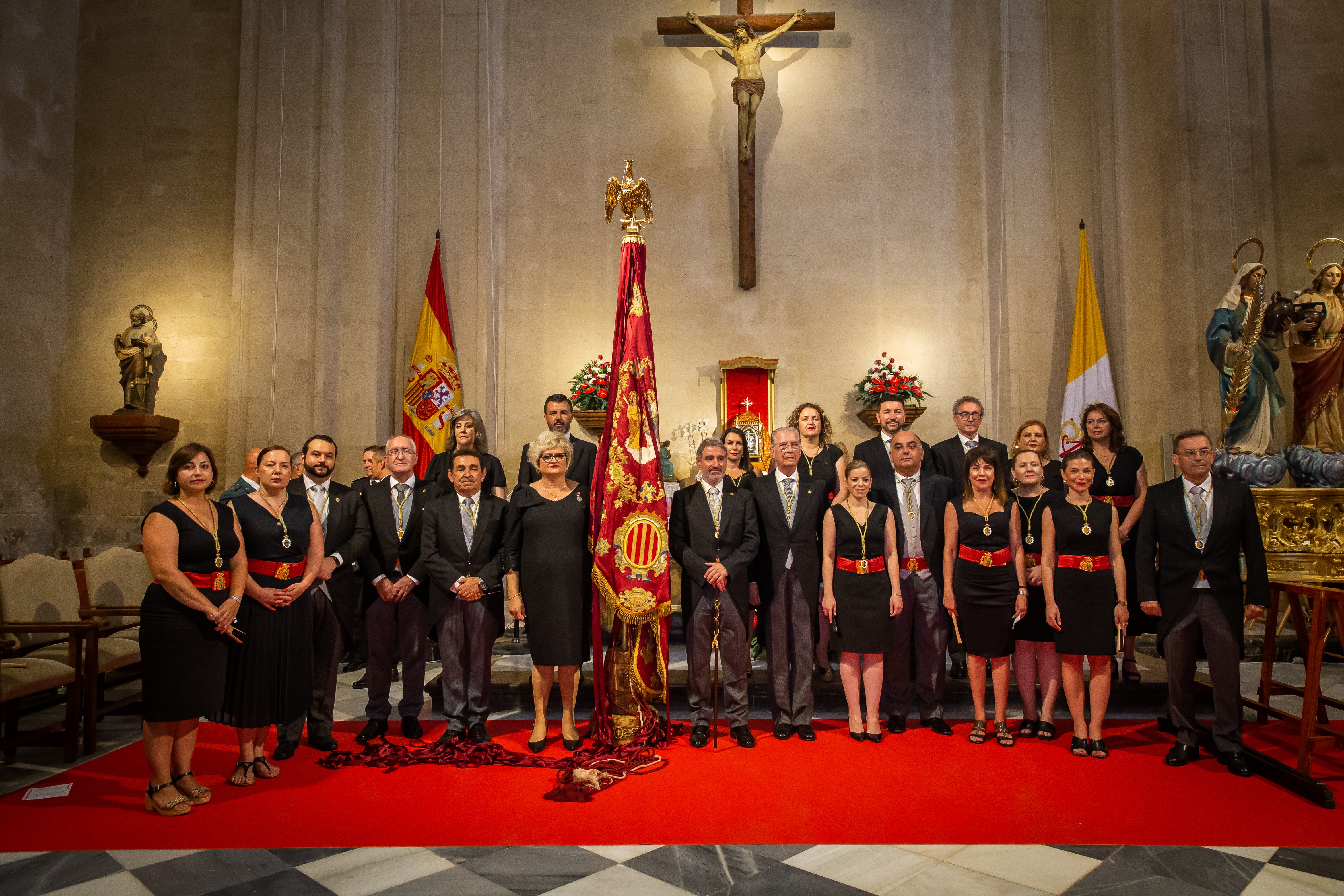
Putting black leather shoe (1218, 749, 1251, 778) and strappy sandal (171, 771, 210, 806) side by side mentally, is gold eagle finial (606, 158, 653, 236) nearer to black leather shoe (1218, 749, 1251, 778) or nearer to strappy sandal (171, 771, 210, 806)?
strappy sandal (171, 771, 210, 806)

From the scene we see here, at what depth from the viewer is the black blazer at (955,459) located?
512cm

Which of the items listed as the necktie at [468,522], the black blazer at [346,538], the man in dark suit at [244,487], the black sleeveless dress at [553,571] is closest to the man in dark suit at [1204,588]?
the black sleeveless dress at [553,571]

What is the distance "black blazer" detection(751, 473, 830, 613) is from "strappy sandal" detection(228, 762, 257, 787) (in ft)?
8.55

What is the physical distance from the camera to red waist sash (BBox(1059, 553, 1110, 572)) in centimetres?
411

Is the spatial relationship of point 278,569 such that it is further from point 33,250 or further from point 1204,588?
point 33,250

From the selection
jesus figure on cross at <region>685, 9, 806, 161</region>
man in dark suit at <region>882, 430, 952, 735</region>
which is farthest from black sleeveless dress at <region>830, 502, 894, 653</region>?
jesus figure on cross at <region>685, 9, 806, 161</region>

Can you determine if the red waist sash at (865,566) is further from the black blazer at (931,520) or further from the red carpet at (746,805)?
the red carpet at (746,805)

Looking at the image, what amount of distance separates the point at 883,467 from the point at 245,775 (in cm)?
371

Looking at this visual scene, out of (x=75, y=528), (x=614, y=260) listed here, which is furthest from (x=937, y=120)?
(x=75, y=528)

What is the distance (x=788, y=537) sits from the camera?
174 inches

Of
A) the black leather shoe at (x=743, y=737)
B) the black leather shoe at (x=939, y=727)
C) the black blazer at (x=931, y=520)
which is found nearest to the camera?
the black leather shoe at (x=743, y=737)

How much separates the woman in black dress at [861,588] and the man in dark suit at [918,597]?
13cm

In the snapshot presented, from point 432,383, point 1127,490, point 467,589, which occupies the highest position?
point 432,383

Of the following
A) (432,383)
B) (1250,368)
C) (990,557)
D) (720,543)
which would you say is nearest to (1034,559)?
(990,557)
